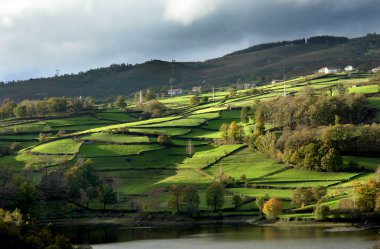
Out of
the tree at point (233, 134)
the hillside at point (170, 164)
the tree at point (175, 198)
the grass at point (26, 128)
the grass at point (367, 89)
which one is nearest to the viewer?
the tree at point (175, 198)

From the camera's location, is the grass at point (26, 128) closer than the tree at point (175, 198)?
No

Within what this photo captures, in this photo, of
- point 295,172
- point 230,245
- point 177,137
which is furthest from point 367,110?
point 230,245

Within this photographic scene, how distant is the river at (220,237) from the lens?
91.6 metres

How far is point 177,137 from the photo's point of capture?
179875mm

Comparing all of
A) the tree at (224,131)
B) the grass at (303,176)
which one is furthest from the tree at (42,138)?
the grass at (303,176)

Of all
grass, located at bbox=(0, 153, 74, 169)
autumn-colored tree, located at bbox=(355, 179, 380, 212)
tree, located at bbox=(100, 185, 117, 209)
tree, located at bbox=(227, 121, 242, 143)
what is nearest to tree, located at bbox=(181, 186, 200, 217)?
tree, located at bbox=(100, 185, 117, 209)

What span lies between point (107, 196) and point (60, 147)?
39.8 metres

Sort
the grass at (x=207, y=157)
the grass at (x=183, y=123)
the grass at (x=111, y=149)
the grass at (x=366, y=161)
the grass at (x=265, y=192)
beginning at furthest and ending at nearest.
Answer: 1. the grass at (x=183, y=123)
2. the grass at (x=111, y=149)
3. the grass at (x=207, y=157)
4. the grass at (x=366, y=161)
5. the grass at (x=265, y=192)

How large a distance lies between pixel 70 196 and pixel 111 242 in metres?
39.0

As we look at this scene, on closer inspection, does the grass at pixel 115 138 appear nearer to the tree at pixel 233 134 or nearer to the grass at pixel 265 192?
the tree at pixel 233 134

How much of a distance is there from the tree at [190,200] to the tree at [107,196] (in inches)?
633

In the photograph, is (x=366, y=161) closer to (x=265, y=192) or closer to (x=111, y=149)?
(x=265, y=192)

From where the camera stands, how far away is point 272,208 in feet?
392

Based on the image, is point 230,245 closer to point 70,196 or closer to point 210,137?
point 70,196
